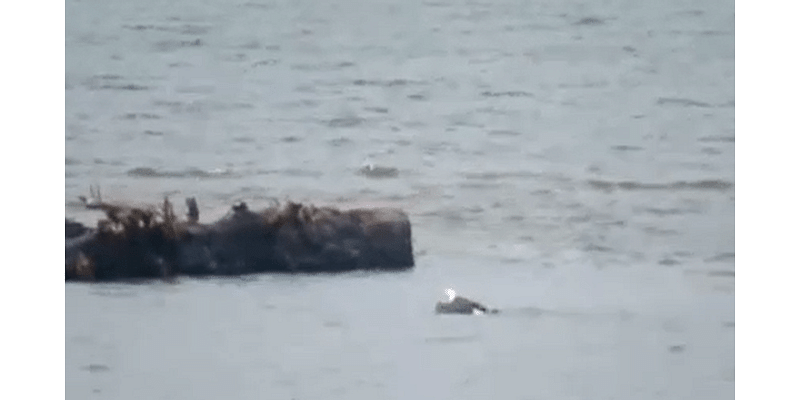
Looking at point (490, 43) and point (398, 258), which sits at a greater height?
point (490, 43)

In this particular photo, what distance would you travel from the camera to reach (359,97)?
3.67 m

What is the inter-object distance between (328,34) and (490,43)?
17.7 inches

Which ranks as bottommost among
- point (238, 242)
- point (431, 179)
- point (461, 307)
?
point (461, 307)

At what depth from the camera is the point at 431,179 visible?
3643mm

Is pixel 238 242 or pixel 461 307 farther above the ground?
pixel 238 242

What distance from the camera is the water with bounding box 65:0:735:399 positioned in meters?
3.62

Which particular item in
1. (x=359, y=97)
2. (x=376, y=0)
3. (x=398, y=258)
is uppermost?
(x=376, y=0)

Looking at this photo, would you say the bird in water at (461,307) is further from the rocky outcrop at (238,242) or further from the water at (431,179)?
the rocky outcrop at (238,242)

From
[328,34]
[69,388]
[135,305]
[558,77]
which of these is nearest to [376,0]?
[328,34]

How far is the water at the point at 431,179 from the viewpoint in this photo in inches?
143

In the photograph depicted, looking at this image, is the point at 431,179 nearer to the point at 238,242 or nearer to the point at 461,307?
the point at 461,307

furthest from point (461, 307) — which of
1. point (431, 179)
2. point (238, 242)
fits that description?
point (238, 242)
